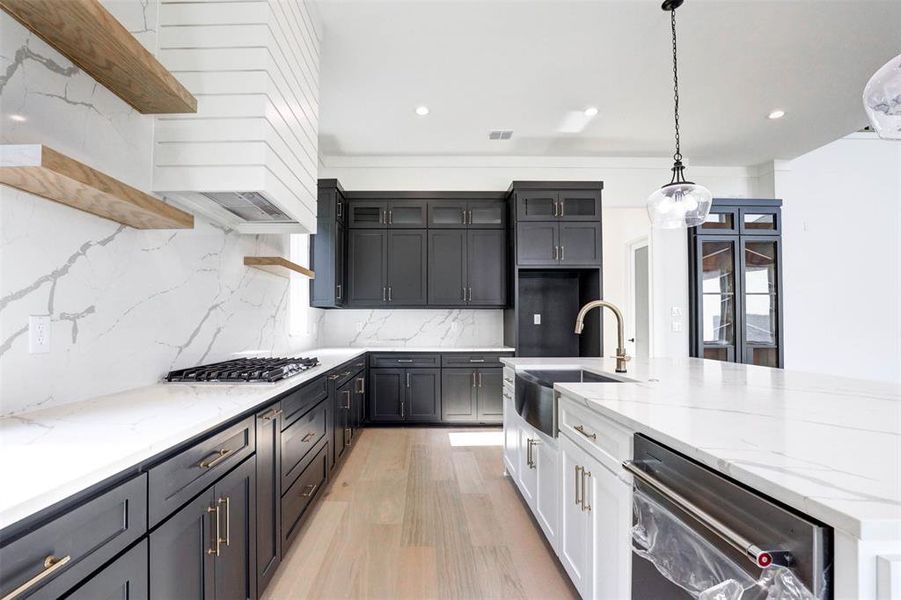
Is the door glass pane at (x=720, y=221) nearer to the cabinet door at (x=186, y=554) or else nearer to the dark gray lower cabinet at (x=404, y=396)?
the dark gray lower cabinet at (x=404, y=396)

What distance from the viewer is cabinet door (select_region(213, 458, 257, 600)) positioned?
1.27m

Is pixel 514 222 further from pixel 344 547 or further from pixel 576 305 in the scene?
pixel 344 547

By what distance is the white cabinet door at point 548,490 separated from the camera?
177 cm

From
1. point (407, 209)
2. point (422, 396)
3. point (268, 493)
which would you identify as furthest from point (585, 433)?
point (407, 209)

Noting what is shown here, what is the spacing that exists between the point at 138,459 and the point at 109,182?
88 cm

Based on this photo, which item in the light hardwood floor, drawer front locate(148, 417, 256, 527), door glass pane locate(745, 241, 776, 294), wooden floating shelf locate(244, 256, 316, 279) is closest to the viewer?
drawer front locate(148, 417, 256, 527)

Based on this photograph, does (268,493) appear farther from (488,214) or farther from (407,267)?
(488,214)

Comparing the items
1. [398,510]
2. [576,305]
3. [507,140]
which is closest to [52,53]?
[398,510]

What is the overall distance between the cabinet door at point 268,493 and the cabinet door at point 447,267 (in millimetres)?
2850

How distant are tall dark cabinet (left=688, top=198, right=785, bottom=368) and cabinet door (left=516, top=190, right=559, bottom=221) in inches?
66.1

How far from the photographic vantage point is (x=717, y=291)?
446 cm

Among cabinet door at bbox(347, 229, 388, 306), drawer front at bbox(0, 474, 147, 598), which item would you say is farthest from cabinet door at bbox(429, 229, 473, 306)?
drawer front at bbox(0, 474, 147, 598)

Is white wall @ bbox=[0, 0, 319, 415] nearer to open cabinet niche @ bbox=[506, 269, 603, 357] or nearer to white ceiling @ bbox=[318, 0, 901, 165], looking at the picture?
white ceiling @ bbox=[318, 0, 901, 165]

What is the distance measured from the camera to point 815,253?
4680 millimetres
